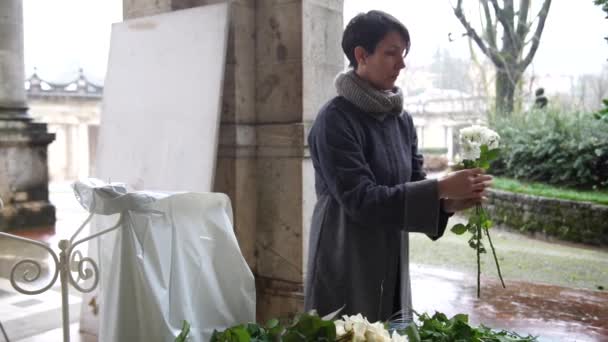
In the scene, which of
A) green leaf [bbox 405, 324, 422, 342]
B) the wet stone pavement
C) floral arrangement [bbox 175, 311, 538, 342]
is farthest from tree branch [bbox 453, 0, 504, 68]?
green leaf [bbox 405, 324, 422, 342]

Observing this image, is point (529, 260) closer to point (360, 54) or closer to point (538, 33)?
point (360, 54)

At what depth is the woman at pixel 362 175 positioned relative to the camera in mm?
1543

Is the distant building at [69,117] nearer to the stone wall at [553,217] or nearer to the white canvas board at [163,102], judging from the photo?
the stone wall at [553,217]

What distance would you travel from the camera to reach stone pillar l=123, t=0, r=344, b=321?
108 inches

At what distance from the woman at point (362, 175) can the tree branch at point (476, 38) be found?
12759mm

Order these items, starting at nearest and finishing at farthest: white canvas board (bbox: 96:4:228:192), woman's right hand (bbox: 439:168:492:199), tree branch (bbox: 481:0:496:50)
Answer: woman's right hand (bbox: 439:168:492:199)
white canvas board (bbox: 96:4:228:192)
tree branch (bbox: 481:0:496:50)

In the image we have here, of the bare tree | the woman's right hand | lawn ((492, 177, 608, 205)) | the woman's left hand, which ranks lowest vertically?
lawn ((492, 177, 608, 205))

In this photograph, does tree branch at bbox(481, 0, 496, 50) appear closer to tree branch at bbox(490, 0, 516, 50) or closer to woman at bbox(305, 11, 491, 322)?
tree branch at bbox(490, 0, 516, 50)

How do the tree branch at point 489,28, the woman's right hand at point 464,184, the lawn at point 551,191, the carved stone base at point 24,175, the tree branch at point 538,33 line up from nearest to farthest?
the woman's right hand at point 464,184
the carved stone base at point 24,175
the lawn at point 551,191
the tree branch at point 538,33
the tree branch at point 489,28

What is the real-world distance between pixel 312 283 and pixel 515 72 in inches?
522

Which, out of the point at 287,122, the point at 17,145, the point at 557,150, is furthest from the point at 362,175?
the point at 557,150

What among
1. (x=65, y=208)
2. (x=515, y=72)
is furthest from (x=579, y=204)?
(x=65, y=208)

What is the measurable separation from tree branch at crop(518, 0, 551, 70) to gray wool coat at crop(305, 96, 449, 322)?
1319 centimetres

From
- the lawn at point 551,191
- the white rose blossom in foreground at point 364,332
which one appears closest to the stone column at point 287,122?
the white rose blossom in foreground at point 364,332
